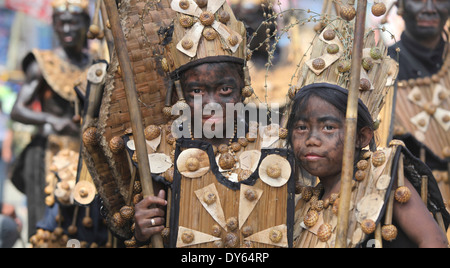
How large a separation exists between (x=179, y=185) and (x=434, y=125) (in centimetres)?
263

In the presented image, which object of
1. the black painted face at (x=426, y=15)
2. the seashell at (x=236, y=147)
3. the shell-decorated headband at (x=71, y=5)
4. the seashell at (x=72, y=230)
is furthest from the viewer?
the shell-decorated headband at (x=71, y=5)

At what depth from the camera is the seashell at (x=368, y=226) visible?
253 centimetres

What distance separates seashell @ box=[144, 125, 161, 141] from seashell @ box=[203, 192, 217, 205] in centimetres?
52

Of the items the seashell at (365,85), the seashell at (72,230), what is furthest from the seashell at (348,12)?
the seashell at (72,230)

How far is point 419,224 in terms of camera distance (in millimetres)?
2594

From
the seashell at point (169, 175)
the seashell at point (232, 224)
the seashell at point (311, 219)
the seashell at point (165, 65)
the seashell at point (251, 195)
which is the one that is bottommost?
the seashell at point (232, 224)

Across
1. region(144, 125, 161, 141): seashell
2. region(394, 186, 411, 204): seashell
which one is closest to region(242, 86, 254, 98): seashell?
region(144, 125, 161, 141): seashell

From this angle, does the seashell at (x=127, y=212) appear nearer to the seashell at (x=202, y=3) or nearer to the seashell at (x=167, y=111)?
the seashell at (x=167, y=111)

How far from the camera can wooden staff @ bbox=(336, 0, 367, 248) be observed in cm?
246

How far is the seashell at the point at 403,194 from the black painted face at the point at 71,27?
3851 millimetres

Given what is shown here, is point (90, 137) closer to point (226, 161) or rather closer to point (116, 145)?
point (116, 145)

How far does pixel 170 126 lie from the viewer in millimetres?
3312
